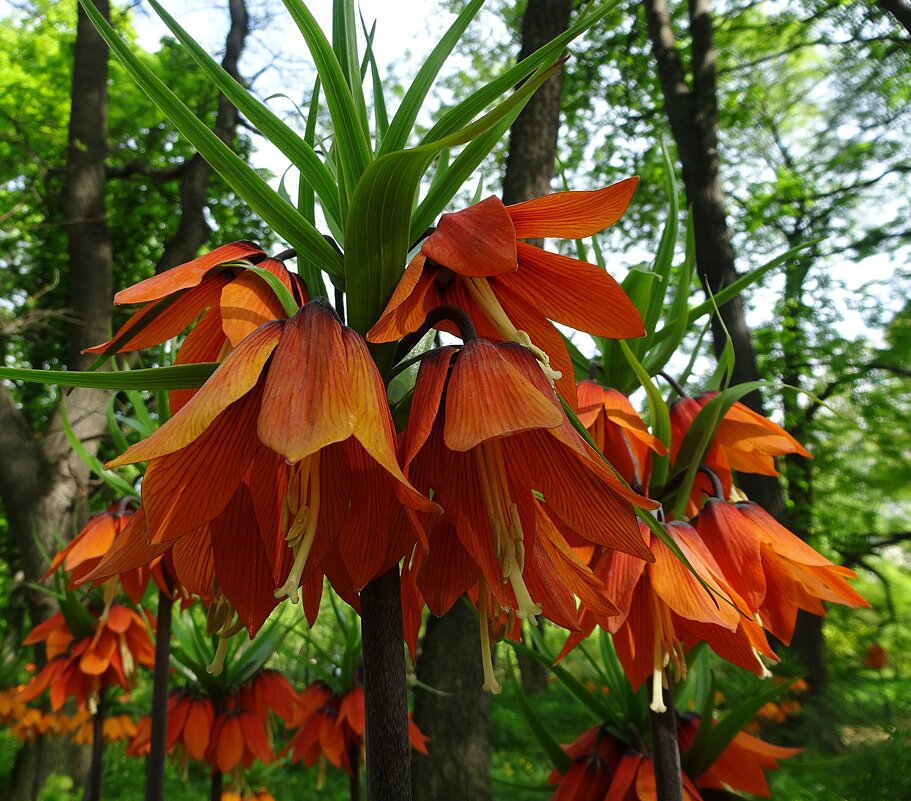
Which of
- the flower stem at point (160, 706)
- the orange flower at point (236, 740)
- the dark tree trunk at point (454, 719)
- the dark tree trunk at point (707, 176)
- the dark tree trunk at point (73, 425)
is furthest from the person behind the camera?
the dark tree trunk at point (707, 176)

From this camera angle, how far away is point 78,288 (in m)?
5.92

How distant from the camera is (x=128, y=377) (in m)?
0.54

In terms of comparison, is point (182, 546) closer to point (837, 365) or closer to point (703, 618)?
point (703, 618)

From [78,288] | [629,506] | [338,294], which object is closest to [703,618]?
[629,506]

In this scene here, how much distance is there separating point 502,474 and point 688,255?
2.20ft

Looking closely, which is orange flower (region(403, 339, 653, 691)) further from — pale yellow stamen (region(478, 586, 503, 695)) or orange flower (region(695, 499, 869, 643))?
orange flower (region(695, 499, 869, 643))

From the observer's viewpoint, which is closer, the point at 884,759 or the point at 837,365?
the point at 884,759

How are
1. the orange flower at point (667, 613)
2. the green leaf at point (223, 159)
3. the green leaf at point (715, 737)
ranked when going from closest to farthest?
1. the green leaf at point (223, 159)
2. the orange flower at point (667, 613)
3. the green leaf at point (715, 737)

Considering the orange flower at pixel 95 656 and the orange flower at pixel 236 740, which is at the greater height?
the orange flower at pixel 95 656

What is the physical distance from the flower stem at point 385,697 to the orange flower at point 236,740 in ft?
4.37

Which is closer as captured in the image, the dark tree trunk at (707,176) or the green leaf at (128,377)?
the green leaf at (128,377)

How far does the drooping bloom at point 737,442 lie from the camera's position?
1.09 metres

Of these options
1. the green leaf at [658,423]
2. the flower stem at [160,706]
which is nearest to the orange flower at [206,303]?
the green leaf at [658,423]

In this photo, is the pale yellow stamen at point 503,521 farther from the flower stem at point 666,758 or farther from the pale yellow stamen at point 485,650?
the flower stem at point 666,758
